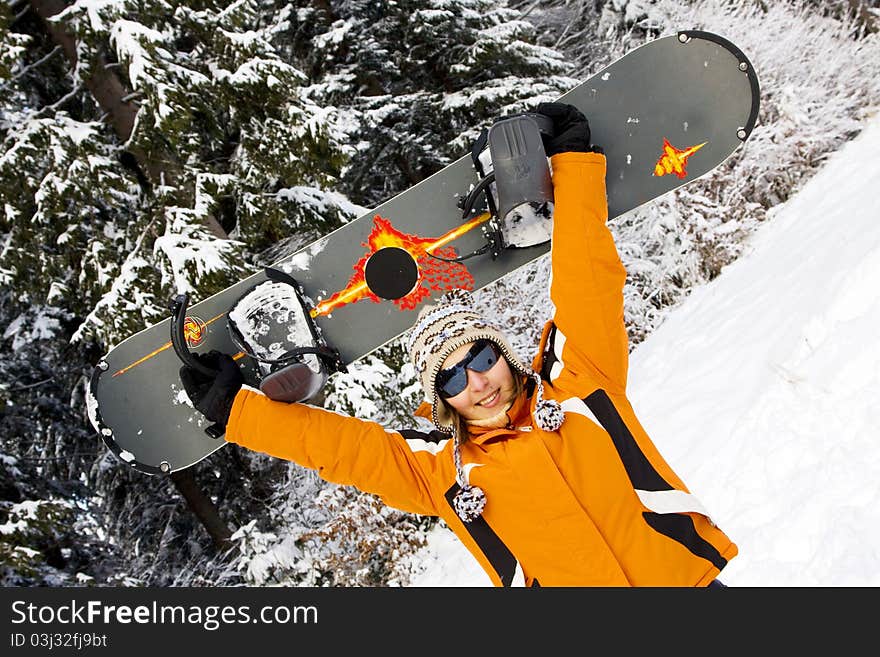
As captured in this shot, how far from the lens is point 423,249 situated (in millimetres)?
3277

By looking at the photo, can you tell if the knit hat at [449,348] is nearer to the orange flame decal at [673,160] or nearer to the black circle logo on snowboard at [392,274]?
the black circle logo on snowboard at [392,274]

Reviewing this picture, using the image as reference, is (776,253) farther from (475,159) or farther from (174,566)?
(174,566)

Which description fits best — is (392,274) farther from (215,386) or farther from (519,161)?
(215,386)

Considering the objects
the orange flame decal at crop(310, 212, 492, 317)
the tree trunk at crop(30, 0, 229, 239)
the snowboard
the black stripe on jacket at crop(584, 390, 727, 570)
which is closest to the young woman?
the black stripe on jacket at crop(584, 390, 727, 570)

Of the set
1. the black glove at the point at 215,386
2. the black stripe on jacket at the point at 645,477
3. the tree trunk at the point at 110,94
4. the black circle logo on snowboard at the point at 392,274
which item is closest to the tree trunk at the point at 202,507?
the tree trunk at the point at 110,94

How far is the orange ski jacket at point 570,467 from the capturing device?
5.79 feet

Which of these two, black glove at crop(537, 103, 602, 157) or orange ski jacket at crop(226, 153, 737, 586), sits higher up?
black glove at crop(537, 103, 602, 157)

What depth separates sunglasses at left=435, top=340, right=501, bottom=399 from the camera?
193 centimetres

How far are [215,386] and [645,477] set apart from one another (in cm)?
151

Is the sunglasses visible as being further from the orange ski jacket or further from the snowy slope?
the snowy slope

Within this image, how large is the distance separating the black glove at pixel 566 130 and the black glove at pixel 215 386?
148cm

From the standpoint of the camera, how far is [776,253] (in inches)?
225

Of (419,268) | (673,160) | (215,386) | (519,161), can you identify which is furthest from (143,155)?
(673,160)

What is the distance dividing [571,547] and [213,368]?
1495 mm
